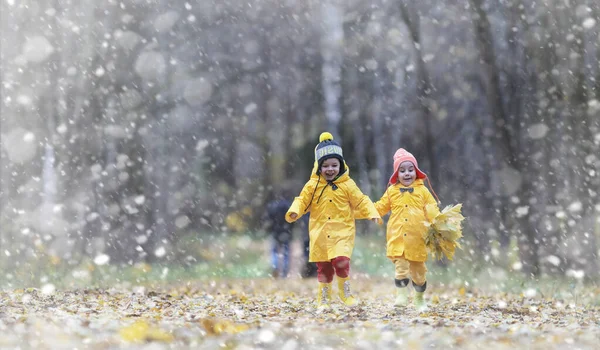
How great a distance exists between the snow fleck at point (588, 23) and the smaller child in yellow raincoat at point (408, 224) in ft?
24.1

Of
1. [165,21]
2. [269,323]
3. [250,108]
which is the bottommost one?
[269,323]

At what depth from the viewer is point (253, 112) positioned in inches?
950

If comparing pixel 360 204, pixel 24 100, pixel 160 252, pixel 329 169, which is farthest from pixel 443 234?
pixel 24 100

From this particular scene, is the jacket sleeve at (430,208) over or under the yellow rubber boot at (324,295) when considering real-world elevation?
over

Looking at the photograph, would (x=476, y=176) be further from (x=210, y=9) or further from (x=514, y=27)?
(x=210, y=9)

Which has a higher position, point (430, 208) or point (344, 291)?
point (430, 208)

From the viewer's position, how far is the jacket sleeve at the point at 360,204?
27.7 ft

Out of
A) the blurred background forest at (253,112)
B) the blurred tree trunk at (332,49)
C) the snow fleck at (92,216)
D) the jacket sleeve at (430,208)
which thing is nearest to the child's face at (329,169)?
the jacket sleeve at (430,208)

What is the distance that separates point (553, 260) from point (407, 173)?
268 inches

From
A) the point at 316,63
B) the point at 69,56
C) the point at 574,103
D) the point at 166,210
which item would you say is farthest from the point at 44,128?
the point at 574,103

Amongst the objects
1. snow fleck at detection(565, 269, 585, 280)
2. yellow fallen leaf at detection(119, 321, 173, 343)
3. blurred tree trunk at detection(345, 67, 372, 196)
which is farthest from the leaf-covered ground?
blurred tree trunk at detection(345, 67, 372, 196)

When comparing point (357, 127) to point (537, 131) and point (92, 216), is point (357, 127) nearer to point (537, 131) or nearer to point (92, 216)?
point (537, 131)

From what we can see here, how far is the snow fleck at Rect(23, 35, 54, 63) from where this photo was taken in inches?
789

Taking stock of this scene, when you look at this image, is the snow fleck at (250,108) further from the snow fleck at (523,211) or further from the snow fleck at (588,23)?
the snow fleck at (588,23)
